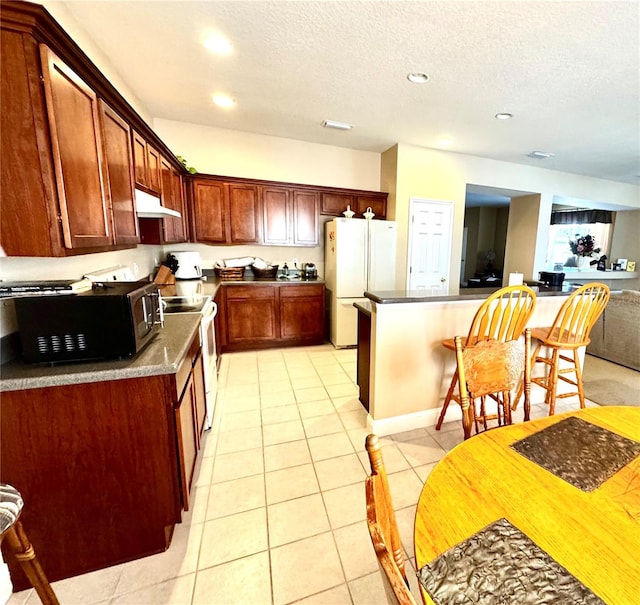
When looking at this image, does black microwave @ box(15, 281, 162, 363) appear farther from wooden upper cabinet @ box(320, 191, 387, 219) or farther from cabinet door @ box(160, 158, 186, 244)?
wooden upper cabinet @ box(320, 191, 387, 219)

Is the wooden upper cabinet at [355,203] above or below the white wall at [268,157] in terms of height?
below

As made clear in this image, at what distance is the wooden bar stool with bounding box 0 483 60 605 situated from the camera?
2.78 ft

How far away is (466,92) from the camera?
2725mm

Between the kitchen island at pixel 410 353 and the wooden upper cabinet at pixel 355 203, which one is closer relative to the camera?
the kitchen island at pixel 410 353

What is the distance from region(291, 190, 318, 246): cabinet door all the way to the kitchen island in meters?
2.11

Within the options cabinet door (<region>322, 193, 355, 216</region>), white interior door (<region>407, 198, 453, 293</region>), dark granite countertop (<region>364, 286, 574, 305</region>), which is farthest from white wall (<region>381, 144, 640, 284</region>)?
dark granite countertop (<region>364, 286, 574, 305</region>)

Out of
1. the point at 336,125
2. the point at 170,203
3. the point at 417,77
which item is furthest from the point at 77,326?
the point at 336,125

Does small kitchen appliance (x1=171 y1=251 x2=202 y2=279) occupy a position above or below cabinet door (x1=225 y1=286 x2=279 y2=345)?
above

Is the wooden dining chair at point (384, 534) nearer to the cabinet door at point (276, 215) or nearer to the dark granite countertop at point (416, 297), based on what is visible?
the dark granite countertop at point (416, 297)

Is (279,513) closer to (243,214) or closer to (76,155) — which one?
(76,155)

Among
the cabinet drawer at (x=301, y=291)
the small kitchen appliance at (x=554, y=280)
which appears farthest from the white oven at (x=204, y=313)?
the small kitchen appliance at (x=554, y=280)

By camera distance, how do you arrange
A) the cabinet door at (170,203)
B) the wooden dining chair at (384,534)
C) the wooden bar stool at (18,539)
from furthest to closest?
the cabinet door at (170,203) → the wooden bar stool at (18,539) → the wooden dining chair at (384,534)

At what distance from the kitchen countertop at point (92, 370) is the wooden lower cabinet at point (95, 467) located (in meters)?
0.03

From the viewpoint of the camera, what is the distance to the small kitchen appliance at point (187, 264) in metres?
3.56
